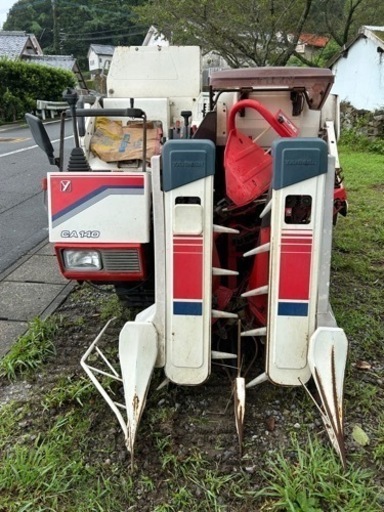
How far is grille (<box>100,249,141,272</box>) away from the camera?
2703 mm

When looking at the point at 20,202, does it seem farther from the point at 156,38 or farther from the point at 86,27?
the point at 86,27

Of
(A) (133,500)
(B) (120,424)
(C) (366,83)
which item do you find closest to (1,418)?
(B) (120,424)

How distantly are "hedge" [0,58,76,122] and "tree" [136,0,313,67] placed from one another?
9.46 m

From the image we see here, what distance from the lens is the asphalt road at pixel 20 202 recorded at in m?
5.78

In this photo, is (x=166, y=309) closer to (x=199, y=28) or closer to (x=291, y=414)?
(x=291, y=414)

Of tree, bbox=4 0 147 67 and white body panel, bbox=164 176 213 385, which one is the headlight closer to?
white body panel, bbox=164 176 213 385

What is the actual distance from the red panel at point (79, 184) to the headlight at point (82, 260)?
285 mm

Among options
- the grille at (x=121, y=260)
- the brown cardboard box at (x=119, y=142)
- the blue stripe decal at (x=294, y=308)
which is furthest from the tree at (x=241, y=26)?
the blue stripe decal at (x=294, y=308)

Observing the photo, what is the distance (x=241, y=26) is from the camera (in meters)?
15.9

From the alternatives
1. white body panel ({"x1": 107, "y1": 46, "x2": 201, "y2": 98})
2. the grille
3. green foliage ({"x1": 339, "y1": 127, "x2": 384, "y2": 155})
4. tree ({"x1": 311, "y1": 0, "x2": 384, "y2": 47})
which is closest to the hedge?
tree ({"x1": 311, "y1": 0, "x2": 384, "y2": 47})

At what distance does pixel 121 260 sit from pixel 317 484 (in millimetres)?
1477

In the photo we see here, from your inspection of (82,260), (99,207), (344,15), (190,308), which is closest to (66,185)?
(99,207)

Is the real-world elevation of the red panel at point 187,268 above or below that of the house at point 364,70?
below

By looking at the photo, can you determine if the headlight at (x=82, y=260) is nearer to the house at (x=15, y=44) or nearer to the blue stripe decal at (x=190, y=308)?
the blue stripe decal at (x=190, y=308)
